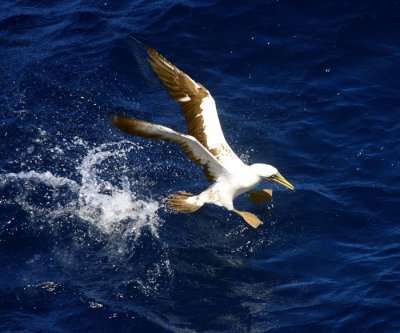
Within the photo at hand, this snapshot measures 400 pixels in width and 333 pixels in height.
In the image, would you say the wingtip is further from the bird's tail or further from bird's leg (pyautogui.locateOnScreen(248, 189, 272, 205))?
bird's leg (pyautogui.locateOnScreen(248, 189, 272, 205))

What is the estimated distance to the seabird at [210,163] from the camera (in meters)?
9.77

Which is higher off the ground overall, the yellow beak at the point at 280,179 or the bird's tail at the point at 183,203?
the yellow beak at the point at 280,179

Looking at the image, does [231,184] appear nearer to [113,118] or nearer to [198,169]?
[198,169]

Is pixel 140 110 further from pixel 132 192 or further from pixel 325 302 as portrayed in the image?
pixel 325 302

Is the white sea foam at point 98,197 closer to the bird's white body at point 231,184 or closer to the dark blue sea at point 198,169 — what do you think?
the dark blue sea at point 198,169

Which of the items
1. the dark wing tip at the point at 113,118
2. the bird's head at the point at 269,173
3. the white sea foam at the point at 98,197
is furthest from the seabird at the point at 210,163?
the dark wing tip at the point at 113,118

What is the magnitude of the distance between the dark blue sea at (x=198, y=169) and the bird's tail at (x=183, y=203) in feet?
1.21

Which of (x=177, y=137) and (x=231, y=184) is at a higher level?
(x=177, y=137)

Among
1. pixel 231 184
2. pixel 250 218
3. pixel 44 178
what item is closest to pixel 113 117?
pixel 231 184

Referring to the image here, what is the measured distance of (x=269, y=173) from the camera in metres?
9.84

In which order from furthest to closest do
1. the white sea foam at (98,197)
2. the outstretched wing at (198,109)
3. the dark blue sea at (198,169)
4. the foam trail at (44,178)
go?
the foam trail at (44,178) < the outstretched wing at (198,109) < the white sea foam at (98,197) < the dark blue sea at (198,169)

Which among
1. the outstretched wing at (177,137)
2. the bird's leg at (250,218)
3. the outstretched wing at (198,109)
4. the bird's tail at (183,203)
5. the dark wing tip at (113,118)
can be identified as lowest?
→ the bird's leg at (250,218)

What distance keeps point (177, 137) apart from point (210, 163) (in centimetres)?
102

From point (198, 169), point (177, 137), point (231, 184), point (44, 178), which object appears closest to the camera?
point (177, 137)
